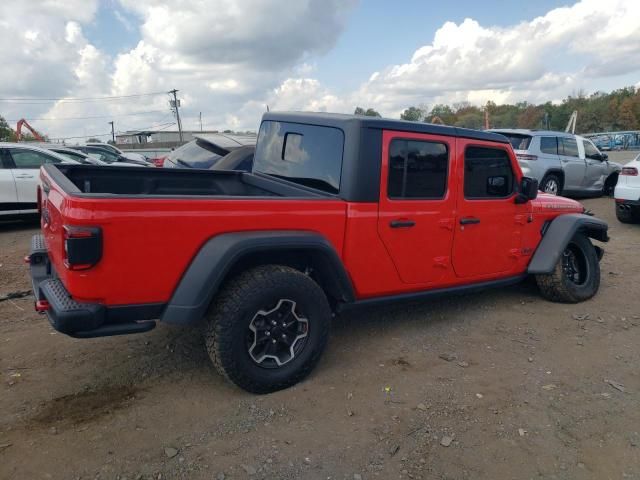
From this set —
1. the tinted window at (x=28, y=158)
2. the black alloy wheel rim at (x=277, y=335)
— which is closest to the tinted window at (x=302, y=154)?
the black alloy wheel rim at (x=277, y=335)

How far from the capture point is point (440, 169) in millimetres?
3811

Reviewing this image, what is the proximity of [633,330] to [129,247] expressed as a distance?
4.21 m

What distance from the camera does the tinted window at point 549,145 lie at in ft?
34.9

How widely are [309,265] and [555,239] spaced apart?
2.66 meters

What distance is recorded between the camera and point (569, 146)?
1123cm

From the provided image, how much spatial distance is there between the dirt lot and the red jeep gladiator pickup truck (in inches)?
14.7

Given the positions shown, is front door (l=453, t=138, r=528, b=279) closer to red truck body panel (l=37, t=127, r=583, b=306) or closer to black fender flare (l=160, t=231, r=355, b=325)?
red truck body panel (l=37, t=127, r=583, b=306)

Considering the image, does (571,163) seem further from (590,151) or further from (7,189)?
(7,189)

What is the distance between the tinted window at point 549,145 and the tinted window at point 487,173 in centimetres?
719

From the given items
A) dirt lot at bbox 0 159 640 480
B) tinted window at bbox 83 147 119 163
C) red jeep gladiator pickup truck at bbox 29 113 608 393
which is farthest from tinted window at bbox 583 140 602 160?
tinted window at bbox 83 147 119 163

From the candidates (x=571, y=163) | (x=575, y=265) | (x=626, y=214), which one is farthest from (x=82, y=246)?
(x=571, y=163)

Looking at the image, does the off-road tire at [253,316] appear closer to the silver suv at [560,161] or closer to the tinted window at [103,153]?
the silver suv at [560,161]

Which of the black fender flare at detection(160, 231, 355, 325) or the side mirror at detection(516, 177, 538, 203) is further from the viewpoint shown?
the side mirror at detection(516, 177, 538, 203)

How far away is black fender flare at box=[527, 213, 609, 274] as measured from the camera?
459cm
